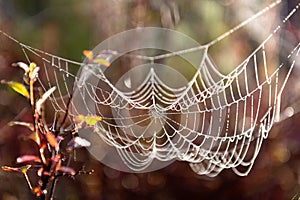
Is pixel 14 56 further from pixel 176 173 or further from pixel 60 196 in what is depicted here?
pixel 176 173

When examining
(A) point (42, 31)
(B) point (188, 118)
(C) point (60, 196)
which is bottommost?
(C) point (60, 196)

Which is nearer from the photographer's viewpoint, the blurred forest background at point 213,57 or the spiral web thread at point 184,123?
the spiral web thread at point 184,123

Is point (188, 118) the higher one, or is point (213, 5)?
point (213, 5)

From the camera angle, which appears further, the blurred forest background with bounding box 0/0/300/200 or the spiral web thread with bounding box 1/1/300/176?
the blurred forest background with bounding box 0/0/300/200

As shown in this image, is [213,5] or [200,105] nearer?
[200,105]

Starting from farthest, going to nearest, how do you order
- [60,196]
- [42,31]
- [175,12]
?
[42,31]
[175,12]
[60,196]

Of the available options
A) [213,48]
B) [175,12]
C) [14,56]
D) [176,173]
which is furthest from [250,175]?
[14,56]

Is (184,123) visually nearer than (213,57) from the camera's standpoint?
Yes

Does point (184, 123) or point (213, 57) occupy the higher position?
point (213, 57)
